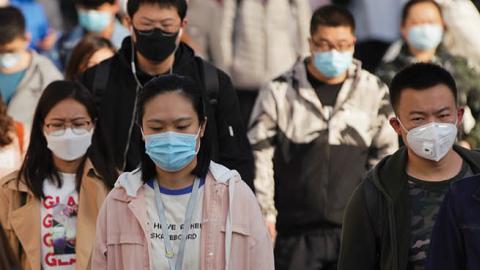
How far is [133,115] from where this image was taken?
27.6 feet

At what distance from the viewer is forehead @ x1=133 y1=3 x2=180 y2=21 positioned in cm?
844

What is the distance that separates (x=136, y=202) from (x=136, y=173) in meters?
0.20

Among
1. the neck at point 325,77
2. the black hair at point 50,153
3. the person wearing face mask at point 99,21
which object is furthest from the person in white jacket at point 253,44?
the black hair at point 50,153

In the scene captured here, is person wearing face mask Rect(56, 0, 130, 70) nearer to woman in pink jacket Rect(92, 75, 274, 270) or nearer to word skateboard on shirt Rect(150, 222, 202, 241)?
woman in pink jacket Rect(92, 75, 274, 270)

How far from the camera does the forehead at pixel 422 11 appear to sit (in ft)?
37.7

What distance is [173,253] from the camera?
22.1 ft

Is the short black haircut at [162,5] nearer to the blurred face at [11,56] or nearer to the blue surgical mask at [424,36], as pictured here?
the blurred face at [11,56]

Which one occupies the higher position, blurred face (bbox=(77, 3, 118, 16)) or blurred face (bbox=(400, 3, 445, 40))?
blurred face (bbox=(77, 3, 118, 16))

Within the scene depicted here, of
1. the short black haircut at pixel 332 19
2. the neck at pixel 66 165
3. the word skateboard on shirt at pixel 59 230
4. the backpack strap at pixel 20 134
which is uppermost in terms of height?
the short black haircut at pixel 332 19

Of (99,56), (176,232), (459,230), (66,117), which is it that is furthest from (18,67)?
(459,230)

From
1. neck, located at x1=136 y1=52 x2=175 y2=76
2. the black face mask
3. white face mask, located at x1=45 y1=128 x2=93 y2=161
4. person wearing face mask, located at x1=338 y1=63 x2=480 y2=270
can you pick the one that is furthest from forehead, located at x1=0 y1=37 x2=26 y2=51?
person wearing face mask, located at x1=338 y1=63 x2=480 y2=270

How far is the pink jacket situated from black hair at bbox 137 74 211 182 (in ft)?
0.28

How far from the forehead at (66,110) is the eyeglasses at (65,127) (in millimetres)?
42

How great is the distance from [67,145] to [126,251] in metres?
1.36
